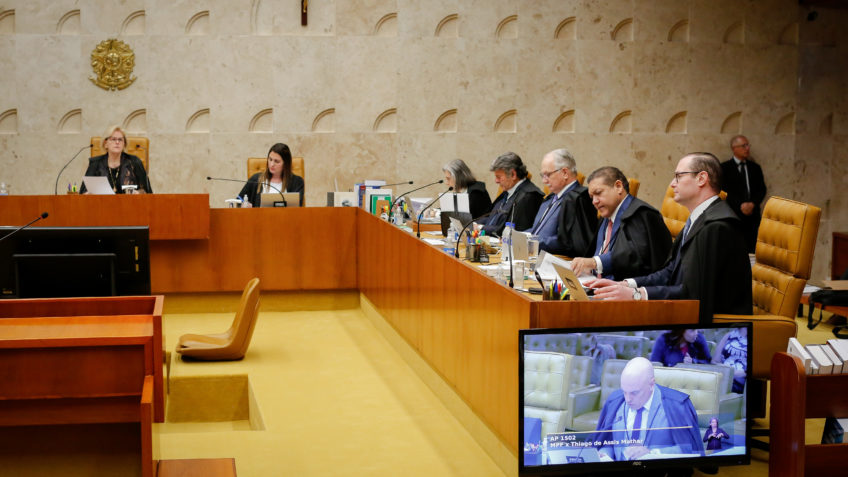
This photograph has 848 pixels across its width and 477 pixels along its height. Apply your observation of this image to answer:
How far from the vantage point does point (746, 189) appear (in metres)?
9.73

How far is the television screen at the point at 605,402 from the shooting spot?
10.3 feet

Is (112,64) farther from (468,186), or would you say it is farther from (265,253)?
(468,186)

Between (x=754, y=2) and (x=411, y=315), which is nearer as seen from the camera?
(x=411, y=315)

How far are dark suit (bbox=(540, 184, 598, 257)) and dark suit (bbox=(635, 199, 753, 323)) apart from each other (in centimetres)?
162

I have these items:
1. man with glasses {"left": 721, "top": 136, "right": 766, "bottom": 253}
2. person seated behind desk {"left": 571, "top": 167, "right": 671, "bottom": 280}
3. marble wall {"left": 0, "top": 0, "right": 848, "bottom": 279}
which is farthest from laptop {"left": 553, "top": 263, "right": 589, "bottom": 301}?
man with glasses {"left": 721, "top": 136, "right": 766, "bottom": 253}

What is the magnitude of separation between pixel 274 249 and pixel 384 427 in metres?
3.00

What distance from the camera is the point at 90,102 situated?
29.7 ft

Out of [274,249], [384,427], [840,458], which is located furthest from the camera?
[274,249]

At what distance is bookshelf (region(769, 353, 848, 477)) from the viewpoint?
305 cm

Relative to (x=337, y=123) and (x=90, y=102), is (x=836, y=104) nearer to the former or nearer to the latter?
(x=337, y=123)

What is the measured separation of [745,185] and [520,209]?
4.22 meters

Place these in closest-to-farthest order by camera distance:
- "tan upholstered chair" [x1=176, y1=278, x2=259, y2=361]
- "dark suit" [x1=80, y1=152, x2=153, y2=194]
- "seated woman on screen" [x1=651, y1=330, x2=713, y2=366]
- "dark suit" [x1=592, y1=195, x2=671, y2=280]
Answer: "seated woman on screen" [x1=651, y1=330, x2=713, y2=366] → "dark suit" [x1=592, y1=195, x2=671, y2=280] → "tan upholstered chair" [x1=176, y1=278, x2=259, y2=361] → "dark suit" [x1=80, y1=152, x2=153, y2=194]

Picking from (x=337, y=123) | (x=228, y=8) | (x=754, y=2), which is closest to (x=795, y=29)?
(x=754, y=2)

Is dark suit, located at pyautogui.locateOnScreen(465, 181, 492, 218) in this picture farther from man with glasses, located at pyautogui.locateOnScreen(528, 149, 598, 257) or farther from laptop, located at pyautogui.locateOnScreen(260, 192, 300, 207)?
man with glasses, located at pyautogui.locateOnScreen(528, 149, 598, 257)
